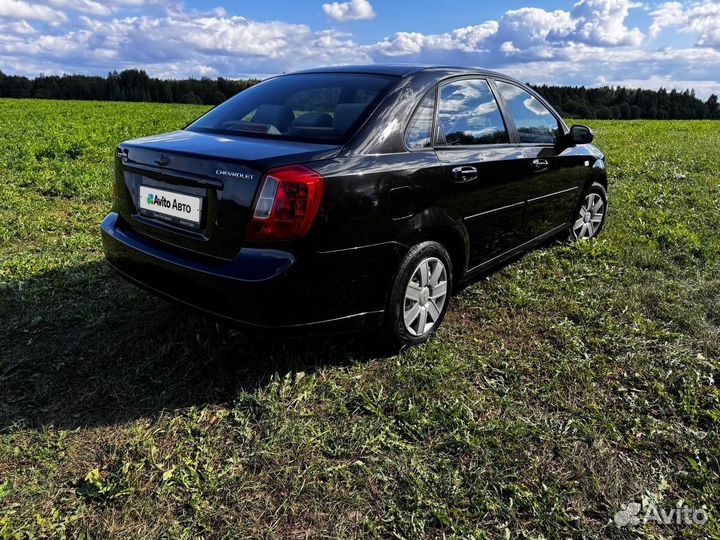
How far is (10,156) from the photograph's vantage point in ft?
30.0

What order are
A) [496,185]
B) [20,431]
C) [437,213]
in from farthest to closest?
1. [496,185]
2. [437,213]
3. [20,431]

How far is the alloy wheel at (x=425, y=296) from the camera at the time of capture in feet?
10.4

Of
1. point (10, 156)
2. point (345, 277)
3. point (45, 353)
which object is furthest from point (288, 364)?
point (10, 156)

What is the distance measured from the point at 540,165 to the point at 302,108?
2024mm

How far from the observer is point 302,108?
3176 millimetres

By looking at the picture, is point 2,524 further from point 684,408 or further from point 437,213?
point 684,408

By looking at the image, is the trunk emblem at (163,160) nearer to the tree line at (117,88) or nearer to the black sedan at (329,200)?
the black sedan at (329,200)

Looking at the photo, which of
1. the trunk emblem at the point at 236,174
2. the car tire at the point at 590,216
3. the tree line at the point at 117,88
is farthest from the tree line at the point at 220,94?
the trunk emblem at the point at 236,174

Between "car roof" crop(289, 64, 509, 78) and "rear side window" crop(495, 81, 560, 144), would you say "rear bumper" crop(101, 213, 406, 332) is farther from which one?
"rear side window" crop(495, 81, 560, 144)

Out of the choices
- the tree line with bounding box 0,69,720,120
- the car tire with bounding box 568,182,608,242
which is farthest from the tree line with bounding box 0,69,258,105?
the car tire with bounding box 568,182,608,242

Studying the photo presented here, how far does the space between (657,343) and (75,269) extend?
168 inches

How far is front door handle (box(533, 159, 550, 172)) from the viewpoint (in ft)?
13.6

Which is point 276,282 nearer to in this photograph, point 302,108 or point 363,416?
point 363,416

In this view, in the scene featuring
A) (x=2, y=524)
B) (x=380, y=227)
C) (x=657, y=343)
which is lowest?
(x=2, y=524)
